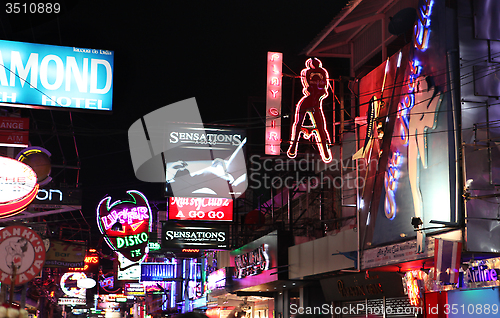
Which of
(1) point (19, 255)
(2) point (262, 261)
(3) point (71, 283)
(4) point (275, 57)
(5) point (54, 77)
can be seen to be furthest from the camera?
(3) point (71, 283)

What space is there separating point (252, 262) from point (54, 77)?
1304 cm

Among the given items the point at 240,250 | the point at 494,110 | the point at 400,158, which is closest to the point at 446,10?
the point at 494,110

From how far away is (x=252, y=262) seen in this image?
2511 cm

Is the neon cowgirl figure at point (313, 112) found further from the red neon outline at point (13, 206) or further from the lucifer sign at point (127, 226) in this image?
the red neon outline at point (13, 206)

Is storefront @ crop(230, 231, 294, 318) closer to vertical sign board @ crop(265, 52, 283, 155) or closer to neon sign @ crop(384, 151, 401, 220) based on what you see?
vertical sign board @ crop(265, 52, 283, 155)

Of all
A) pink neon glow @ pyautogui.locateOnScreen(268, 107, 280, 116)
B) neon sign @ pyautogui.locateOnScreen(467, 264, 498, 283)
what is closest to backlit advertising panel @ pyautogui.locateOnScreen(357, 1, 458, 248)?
neon sign @ pyautogui.locateOnScreen(467, 264, 498, 283)

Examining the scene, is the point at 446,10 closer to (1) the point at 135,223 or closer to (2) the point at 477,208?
(2) the point at 477,208

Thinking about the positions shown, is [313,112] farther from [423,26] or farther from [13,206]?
[13,206]

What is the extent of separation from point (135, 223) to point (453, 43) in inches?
518

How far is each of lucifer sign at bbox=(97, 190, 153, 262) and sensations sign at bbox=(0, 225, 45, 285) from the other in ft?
41.1

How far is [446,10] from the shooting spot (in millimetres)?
12648

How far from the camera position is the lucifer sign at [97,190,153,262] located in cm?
2031

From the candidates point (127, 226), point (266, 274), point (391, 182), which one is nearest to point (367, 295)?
point (391, 182)

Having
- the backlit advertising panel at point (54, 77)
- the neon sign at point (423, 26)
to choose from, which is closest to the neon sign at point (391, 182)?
the neon sign at point (423, 26)
